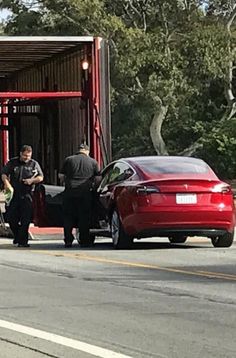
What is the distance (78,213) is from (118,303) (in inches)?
246

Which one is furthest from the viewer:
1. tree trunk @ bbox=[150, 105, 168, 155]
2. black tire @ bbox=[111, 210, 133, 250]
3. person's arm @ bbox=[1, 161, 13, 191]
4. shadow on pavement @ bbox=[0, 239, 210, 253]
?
tree trunk @ bbox=[150, 105, 168, 155]

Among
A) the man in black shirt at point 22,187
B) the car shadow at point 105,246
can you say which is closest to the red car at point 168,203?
the car shadow at point 105,246

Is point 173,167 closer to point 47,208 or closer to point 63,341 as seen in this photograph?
point 47,208

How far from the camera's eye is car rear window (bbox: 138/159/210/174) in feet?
49.7

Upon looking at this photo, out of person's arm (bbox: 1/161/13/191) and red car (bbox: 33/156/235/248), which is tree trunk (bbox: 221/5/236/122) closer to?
person's arm (bbox: 1/161/13/191)

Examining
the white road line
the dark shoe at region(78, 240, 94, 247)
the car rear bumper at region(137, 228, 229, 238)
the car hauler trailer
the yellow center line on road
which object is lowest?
the dark shoe at region(78, 240, 94, 247)

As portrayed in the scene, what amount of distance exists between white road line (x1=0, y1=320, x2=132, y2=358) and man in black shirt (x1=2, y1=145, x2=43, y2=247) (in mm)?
7155

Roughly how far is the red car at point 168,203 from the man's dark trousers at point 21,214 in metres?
1.38

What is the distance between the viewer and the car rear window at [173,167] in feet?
49.7

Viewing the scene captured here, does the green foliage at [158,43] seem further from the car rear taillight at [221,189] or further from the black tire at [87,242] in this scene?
the car rear taillight at [221,189]

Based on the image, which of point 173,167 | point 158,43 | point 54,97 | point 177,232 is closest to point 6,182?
point 173,167

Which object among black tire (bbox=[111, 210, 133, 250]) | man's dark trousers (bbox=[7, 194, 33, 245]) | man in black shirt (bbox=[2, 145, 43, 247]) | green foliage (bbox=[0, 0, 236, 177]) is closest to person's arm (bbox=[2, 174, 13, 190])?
man in black shirt (bbox=[2, 145, 43, 247])

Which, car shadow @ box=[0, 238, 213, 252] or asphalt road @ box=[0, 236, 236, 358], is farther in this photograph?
car shadow @ box=[0, 238, 213, 252]

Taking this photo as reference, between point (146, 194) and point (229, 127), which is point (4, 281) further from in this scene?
point (229, 127)
